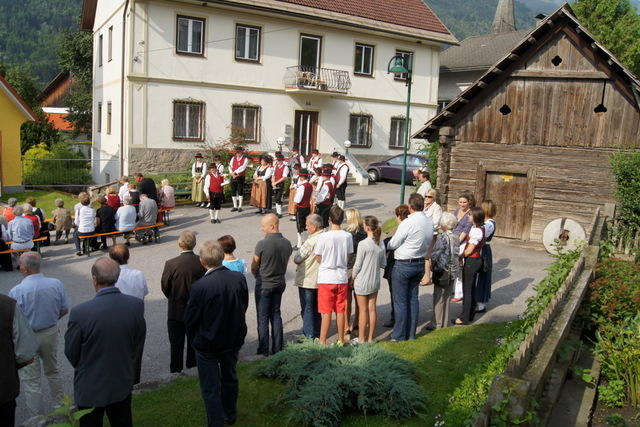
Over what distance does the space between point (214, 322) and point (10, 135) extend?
22.1m

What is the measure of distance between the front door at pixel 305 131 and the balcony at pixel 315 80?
1.49m

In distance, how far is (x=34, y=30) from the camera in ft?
526

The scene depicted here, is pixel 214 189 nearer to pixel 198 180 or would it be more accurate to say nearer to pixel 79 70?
pixel 198 180

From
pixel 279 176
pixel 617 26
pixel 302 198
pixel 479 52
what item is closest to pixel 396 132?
pixel 617 26

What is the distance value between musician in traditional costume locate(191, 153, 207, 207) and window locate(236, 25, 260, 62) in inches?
321

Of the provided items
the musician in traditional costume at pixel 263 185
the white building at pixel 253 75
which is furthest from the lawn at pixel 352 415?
the white building at pixel 253 75

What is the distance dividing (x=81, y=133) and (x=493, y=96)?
110 feet

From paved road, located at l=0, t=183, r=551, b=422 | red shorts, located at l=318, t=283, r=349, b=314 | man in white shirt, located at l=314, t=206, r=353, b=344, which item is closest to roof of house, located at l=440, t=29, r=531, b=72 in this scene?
paved road, located at l=0, t=183, r=551, b=422

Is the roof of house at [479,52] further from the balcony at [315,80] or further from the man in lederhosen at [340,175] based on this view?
the man in lederhosen at [340,175]

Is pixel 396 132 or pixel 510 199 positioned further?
pixel 396 132

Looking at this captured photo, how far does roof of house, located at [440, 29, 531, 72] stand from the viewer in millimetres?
37141

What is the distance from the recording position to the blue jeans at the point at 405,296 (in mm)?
8352

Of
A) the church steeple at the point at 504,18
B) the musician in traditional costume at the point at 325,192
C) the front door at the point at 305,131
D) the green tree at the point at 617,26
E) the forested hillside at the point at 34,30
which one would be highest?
the forested hillside at the point at 34,30

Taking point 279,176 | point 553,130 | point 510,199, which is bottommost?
point 510,199
